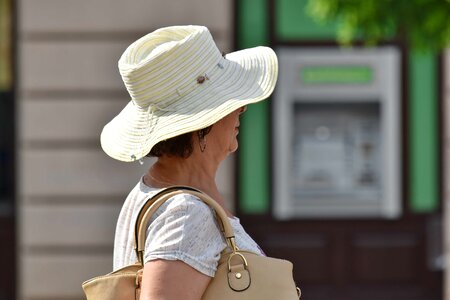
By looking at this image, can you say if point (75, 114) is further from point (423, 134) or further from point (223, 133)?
point (223, 133)

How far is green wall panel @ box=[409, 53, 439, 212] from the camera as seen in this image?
8891 millimetres

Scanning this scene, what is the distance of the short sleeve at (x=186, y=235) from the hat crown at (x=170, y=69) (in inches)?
11.0

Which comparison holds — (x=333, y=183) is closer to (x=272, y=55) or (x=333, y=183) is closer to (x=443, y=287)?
(x=443, y=287)

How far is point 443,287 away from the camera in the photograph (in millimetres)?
9023

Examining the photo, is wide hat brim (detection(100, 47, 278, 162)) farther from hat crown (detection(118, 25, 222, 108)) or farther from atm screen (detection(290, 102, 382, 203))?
atm screen (detection(290, 102, 382, 203))

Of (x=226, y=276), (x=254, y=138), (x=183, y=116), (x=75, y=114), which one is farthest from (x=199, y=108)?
(x=254, y=138)

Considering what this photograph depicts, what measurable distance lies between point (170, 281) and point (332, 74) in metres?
6.76

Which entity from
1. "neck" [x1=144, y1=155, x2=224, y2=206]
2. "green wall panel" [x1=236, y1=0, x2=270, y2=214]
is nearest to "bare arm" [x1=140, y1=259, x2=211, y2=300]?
"neck" [x1=144, y1=155, x2=224, y2=206]

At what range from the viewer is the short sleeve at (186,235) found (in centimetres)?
228

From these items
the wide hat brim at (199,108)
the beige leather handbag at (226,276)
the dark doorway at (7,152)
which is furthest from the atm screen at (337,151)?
the beige leather handbag at (226,276)

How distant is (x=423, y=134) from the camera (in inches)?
351

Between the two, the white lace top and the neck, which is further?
the neck

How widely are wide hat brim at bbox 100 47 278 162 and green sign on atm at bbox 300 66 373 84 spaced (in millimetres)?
6253

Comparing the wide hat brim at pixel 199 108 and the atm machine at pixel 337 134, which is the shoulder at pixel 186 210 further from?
the atm machine at pixel 337 134
